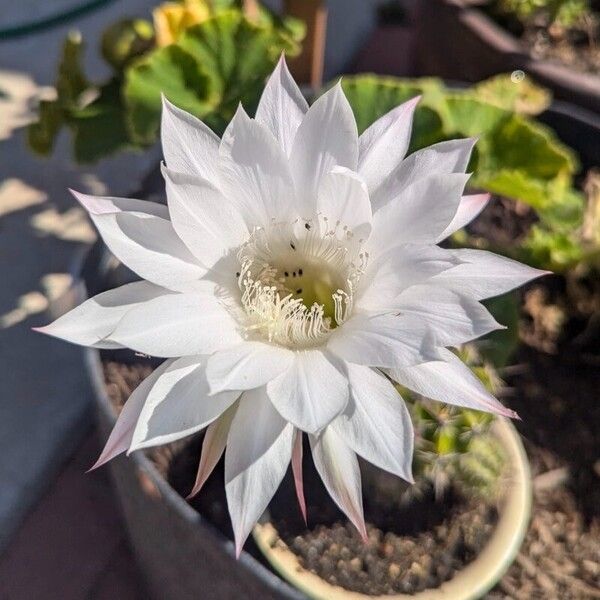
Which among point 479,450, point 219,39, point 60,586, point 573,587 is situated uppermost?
point 219,39

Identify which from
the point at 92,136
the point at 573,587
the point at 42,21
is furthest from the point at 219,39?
the point at 573,587

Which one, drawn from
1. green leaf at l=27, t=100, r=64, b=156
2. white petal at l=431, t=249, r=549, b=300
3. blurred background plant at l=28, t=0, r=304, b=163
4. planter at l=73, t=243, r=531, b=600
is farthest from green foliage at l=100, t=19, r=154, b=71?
white petal at l=431, t=249, r=549, b=300

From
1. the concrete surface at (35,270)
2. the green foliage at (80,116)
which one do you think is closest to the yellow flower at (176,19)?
the green foliage at (80,116)

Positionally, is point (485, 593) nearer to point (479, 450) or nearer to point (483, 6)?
point (479, 450)

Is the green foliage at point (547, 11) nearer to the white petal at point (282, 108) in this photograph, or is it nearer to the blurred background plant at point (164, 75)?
the blurred background plant at point (164, 75)

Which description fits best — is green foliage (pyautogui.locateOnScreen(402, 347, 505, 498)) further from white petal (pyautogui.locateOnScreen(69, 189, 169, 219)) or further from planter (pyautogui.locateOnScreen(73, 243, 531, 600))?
white petal (pyautogui.locateOnScreen(69, 189, 169, 219))

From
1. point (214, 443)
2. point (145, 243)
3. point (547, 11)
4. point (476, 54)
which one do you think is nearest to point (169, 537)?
point (214, 443)
